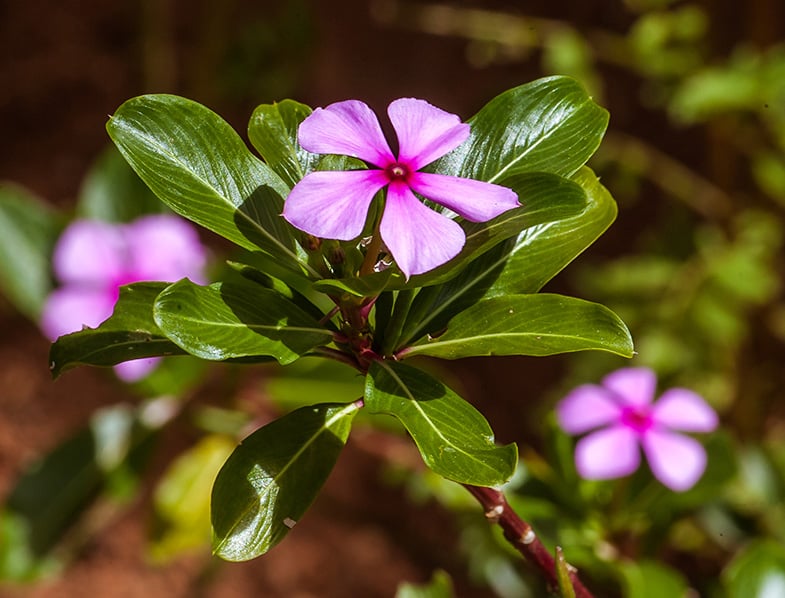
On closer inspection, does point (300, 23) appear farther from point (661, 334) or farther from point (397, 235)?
point (397, 235)

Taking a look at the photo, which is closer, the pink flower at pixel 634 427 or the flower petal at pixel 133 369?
the pink flower at pixel 634 427

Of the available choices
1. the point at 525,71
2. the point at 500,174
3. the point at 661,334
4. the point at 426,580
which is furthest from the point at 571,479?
the point at 525,71

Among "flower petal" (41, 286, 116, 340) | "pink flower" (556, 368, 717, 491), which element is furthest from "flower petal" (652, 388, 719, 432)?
"flower petal" (41, 286, 116, 340)

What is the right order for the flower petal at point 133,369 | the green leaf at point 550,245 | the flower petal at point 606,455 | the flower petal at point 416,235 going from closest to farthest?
the flower petal at point 416,235
the green leaf at point 550,245
the flower petal at point 606,455
the flower petal at point 133,369

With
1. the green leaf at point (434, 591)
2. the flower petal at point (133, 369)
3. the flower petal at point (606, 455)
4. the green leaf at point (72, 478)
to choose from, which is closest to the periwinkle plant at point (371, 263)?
the green leaf at point (434, 591)

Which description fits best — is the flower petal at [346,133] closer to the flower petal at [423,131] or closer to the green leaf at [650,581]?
the flower petal at [423,131]

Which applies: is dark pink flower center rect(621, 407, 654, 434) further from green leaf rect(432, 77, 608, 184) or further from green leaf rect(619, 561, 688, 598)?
green leaf rect(432, 77, 608, 184)

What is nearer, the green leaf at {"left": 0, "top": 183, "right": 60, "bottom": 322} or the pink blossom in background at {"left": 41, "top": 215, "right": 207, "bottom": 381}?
the pink blossom in background at {"left": 41, "top": 215, "right": 207, "bottom": 381}

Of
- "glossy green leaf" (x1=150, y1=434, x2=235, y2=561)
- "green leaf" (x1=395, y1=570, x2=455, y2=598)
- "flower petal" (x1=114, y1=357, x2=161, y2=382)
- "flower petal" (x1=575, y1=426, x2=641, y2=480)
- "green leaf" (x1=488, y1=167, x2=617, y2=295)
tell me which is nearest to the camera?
"green leaf" (x1=488, y1=167, x2=617, y2=295)
